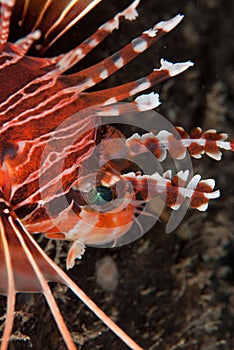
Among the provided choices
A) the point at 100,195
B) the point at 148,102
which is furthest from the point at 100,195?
the point at 148,102

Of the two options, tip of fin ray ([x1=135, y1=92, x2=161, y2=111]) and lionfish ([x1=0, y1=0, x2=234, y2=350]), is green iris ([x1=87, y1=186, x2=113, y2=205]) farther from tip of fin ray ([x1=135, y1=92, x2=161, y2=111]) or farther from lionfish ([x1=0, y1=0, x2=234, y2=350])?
tip of fin ray ([x1=135, y1=92, x2=161, y2=111])

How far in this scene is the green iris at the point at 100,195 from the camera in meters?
2.28

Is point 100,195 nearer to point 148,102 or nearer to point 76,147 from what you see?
point 76,147

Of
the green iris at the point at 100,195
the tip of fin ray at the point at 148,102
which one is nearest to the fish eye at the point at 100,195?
the green iris at the point at 100,195

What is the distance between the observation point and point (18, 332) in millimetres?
2594

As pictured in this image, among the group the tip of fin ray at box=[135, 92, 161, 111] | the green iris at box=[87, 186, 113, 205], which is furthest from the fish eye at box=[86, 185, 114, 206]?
the tip of fin ray at box=[135, 92, 161, 111]

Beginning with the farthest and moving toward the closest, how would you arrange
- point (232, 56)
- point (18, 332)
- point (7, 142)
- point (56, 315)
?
point (232, 56)
point (18, 332)
point (7, 142)
point (56, 315)

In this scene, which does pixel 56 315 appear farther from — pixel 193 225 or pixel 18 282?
pixel 193 225

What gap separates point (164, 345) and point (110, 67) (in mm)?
2572

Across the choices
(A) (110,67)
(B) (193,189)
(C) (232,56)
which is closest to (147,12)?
(C) (232,56)

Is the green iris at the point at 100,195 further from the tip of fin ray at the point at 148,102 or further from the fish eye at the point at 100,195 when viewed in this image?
the tip of fin ray at the point at 148,102

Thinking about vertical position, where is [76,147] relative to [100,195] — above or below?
above

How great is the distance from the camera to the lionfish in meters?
2.20

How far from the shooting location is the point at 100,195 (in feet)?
7.50
